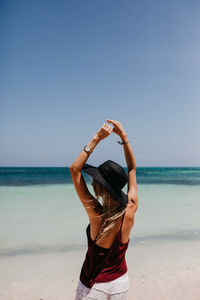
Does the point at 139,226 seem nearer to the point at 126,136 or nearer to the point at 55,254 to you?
the point at 55,254

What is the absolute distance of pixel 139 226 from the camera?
25.9 feet

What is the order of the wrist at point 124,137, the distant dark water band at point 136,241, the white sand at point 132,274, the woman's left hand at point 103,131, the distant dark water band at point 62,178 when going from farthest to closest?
the distant dark water band at point 62,178, the distant dark water band at point 136,241, the white sand at point 132,274, the wrist at point 124,137, the woman's left hand at point 103,131

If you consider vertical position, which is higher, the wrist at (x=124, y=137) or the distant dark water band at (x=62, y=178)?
the wrist at (x=124, y=137)

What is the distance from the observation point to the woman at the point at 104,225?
1.73 metres

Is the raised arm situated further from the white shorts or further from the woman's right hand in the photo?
the white shorts

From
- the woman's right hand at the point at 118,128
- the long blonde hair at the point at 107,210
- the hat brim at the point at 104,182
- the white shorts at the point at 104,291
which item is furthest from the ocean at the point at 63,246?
the woman's right hand at the point at 118,128

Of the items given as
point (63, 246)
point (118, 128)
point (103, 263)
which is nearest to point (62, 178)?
point (63, 246)

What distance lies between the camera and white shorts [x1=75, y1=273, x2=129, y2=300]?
176 centimetres

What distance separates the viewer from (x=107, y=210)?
1746 millimetres

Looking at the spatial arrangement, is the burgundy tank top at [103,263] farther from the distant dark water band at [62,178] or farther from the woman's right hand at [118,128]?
the distant dark water band at [62,178]

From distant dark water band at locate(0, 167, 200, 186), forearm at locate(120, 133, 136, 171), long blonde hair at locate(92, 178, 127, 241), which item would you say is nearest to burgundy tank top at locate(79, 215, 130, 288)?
long blonde hair at locate(92, 178, 127, 241)

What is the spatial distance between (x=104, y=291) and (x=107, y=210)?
58 centimetres

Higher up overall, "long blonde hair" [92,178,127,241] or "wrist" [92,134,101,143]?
"wrist" [92,134,101,143]

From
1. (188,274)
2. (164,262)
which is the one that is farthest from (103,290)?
(164,262)
